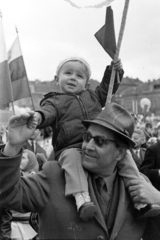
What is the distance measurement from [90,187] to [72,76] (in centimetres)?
95

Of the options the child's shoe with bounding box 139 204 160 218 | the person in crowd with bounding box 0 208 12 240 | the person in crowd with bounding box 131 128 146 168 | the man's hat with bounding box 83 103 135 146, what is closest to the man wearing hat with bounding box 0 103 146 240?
the man's hat with bounding box 83 103 135 146

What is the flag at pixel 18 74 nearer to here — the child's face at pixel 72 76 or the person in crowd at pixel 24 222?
the person in crowd at pixel 24 222

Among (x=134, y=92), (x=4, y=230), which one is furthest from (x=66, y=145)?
(x=134, y=92)

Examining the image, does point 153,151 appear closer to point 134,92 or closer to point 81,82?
point 81,82

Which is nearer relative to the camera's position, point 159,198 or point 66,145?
point 159,198

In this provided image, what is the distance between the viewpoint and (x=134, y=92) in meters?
46.7

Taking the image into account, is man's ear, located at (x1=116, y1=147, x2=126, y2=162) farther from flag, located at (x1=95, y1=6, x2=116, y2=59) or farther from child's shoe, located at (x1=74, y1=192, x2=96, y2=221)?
flag, located at (x1=95, y1=6, x2=116, y2=59)

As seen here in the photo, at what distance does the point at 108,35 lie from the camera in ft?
8.18

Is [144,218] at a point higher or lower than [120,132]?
lower

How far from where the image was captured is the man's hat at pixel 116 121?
7.52 feet

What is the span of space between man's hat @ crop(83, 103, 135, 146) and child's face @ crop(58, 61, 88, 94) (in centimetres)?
43

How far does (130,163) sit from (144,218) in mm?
383

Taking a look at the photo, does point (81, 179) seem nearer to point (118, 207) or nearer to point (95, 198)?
point (95, 198)

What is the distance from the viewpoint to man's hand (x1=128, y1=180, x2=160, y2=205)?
2162 millimetres
